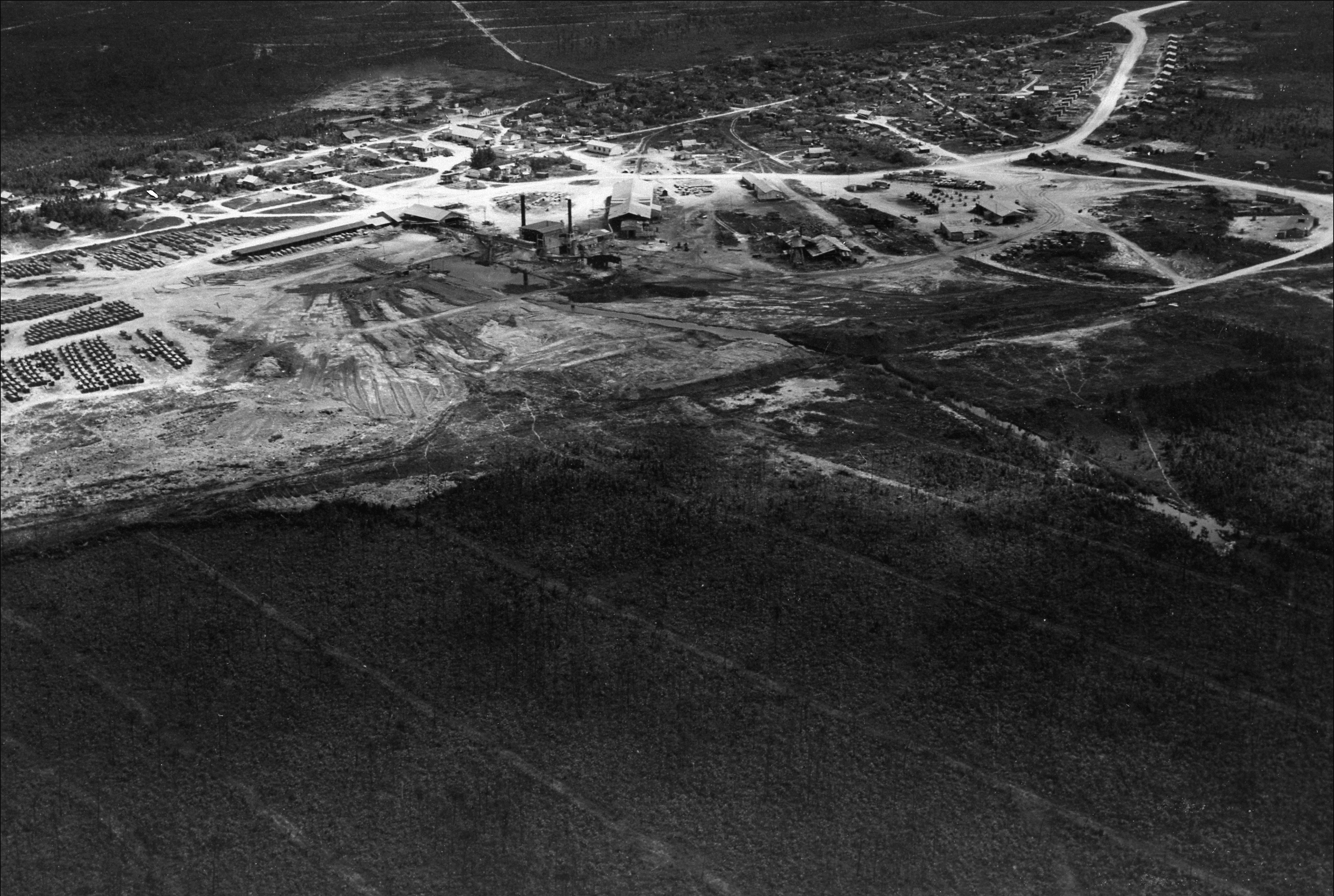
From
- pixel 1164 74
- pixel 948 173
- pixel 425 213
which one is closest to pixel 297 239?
pixel 425 213

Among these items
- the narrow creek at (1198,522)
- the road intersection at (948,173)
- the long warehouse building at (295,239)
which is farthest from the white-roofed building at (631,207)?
the narrow creek at (1198,522)

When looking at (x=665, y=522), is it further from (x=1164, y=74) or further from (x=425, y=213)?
(x=1164, y=74)

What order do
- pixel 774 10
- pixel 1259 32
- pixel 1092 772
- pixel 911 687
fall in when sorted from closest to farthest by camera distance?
pixel 1092 772 → pixel 911 687 → pixel 1259 32 → pixel 774 10

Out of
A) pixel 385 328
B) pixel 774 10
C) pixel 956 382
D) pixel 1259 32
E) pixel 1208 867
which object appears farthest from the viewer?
pixel 774 10

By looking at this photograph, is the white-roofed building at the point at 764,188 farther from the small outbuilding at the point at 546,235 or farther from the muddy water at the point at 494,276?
the muddy water at the point at 494,276

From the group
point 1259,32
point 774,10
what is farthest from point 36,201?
point 1259,32

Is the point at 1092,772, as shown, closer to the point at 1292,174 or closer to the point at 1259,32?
the point at 1292,174

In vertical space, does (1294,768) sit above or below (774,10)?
below
